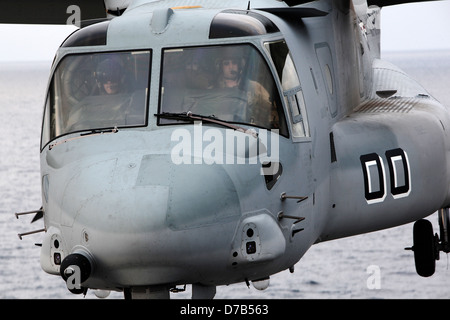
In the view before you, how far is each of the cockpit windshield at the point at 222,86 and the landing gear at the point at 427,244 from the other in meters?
6.07

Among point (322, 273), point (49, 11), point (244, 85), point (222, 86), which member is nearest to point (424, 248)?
point (244, 85)

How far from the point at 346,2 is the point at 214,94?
13.1 feet

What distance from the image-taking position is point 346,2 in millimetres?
14531

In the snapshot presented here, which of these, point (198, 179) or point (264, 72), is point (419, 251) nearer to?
point (264, 72)

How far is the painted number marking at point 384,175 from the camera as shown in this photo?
13.1 metres

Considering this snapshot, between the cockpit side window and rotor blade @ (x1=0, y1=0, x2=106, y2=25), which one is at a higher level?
the cockpit side window

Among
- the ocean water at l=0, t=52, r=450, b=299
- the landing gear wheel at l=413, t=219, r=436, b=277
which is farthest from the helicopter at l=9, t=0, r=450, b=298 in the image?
the ocean water at l=0, t=52, r=450, b=299

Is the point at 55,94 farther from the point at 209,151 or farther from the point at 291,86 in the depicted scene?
the point at 291,86

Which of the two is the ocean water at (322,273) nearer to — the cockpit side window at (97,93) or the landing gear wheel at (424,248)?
the landing gear wheel at (424,248)

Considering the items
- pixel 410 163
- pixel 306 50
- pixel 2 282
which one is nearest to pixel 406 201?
pixel 410 163

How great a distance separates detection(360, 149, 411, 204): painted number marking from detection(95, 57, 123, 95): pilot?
326 centimetres

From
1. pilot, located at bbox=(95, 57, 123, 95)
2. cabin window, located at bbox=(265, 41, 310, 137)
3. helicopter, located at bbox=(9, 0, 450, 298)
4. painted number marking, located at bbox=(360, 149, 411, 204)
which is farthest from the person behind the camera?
painted number marking, located at bbox=(360, 149, 411, 204)

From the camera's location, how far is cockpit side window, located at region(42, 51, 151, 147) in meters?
11.1

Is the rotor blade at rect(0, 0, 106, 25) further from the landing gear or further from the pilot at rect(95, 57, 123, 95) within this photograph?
the pilot at rect(95, 57, 123, 95)
